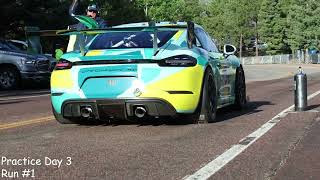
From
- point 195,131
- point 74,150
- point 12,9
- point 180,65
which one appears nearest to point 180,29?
point 180,65

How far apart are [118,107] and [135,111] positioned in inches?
9.4

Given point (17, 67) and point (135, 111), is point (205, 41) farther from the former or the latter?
point (17, 67)

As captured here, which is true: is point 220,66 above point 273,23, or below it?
below

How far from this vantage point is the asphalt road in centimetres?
592

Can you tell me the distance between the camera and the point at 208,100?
898cm

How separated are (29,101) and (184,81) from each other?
271 inches

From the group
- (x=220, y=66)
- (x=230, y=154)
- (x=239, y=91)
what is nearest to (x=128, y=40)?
(x=220, y=66)

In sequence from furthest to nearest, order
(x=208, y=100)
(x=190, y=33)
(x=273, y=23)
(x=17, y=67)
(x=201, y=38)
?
(x=273, y=23) < (x=17, y=67) < (x=201, y=38) < (x=208, y=100) < (x=190, y=33)

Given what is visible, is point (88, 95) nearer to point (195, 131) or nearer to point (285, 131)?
point (195, 131)

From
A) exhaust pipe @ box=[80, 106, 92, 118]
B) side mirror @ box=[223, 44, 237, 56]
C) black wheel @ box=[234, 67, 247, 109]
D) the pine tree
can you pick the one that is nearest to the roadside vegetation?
the pine tree

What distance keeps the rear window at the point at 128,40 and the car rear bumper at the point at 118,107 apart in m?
0.96

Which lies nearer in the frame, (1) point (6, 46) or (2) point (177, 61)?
(2) point (177, 61)

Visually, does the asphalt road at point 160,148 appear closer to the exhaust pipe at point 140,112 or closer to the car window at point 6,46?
the exhaust pipe at point 140,112

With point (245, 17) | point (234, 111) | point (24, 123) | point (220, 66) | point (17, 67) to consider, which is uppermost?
point (245, 17)
